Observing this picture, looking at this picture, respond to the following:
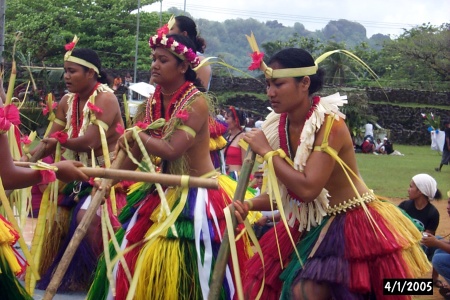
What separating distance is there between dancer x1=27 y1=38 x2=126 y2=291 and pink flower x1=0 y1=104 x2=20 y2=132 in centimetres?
261

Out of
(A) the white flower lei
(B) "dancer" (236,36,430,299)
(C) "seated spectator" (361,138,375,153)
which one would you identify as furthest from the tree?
(B) "dancer" (236,36,430,299)

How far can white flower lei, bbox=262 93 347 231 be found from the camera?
4.33 meters

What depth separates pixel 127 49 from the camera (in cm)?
4725

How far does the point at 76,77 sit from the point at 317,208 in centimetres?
290

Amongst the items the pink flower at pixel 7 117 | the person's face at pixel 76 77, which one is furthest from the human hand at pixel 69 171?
the person's face at pixel 76 77

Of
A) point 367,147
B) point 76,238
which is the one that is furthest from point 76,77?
point 367,147

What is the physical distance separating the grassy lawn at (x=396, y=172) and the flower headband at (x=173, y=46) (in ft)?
31.7

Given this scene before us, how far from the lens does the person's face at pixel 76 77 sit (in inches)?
260

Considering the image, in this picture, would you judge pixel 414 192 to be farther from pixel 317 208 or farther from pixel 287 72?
pixel 287 72

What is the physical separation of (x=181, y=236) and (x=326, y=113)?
4.37 feet

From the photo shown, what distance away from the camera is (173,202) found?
5.24 metres

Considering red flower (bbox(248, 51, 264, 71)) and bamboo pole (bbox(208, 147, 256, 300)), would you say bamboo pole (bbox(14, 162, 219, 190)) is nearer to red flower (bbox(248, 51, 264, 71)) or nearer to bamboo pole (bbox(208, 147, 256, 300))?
bamboo pole (bbox(208, 147, 256, 300))

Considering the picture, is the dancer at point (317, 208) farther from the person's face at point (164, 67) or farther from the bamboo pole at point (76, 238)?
the person's face at point (164, 67)

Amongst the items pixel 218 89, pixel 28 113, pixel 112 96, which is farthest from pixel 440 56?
pixel 112 96
